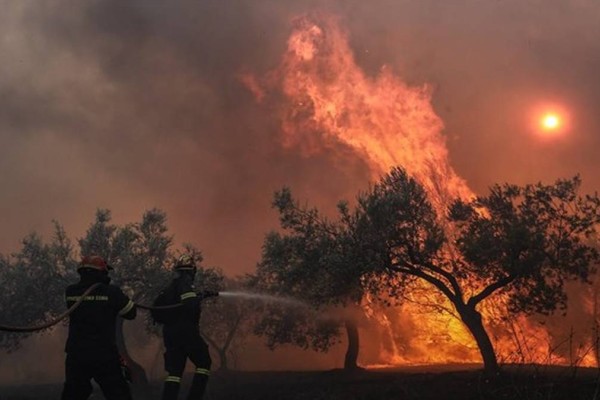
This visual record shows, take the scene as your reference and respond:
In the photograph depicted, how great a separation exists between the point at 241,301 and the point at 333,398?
34.9m

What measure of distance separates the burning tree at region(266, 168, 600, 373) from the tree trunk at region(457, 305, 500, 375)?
4 centimetres

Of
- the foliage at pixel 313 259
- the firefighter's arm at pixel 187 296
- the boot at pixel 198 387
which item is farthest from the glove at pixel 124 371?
the foliage at pixel 313 259

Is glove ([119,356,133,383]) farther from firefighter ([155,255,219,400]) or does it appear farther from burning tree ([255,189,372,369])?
burning tree ([255,189,372,369])

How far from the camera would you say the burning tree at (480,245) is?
20016mm

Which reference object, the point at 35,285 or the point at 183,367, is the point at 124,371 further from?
the point at 35,285

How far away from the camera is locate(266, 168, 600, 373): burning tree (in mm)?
20016

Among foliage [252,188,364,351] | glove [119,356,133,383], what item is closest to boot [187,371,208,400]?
glove [119,356,133,383]

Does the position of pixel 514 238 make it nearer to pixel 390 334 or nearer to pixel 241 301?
pixel 241 301

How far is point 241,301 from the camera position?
48.4 m

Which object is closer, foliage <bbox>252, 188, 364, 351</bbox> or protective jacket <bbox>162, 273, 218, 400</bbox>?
protective jacket <bbox>162, 273, 218, 400</bbox>

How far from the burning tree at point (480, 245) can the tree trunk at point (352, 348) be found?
28.0 feet

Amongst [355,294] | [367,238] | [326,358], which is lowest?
[326,358]

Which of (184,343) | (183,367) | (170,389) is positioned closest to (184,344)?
(184,343)

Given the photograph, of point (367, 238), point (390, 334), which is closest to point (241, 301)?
point (390, 334)
